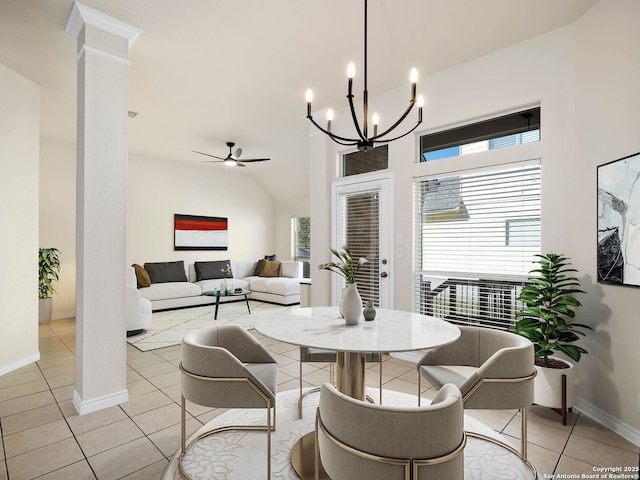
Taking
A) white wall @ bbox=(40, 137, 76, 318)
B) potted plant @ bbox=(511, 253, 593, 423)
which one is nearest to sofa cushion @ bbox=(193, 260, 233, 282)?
white wall @ bbox=(40, 137, 76, 318)

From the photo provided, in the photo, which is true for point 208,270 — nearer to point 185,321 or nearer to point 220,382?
point 185,321

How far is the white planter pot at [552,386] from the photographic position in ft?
7.86

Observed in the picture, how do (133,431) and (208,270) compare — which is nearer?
(133,431)

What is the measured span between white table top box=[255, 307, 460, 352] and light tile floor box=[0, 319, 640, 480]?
92 centimetres

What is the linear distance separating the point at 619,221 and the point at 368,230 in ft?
7.50

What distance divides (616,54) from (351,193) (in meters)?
2.58

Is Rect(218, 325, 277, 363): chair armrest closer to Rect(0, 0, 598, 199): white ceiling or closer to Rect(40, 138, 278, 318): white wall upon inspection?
Rect(0, 0, 598, 199): white ceiling

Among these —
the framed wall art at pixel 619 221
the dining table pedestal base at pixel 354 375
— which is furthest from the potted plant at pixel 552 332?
the dining table pedestal base at pixel 354 375

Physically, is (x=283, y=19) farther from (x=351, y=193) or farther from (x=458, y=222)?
(x=458, y=222)

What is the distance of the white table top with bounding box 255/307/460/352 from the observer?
160 cm

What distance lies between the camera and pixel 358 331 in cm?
186

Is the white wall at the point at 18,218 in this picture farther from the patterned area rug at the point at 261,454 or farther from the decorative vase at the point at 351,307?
the decorative vase at the point at 351,307

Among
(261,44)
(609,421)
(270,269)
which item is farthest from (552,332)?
(270,269)

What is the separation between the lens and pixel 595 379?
2510mm
